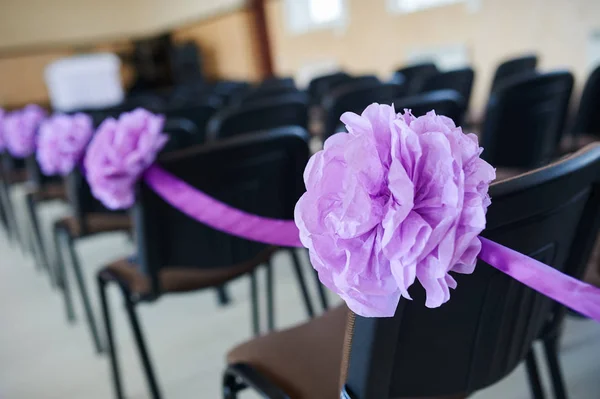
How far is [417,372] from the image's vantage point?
0.76 meters

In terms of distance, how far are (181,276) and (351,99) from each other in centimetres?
121

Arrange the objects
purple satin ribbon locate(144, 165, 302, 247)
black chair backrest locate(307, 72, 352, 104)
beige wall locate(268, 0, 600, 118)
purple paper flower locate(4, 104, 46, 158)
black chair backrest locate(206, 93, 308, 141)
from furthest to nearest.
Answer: beige wall locate(268, 0, 600, 118)
black chair backrest locate(307, 72, 352, 104)
purple paper flower locate(4, 104, 46, 158)
black chair backrest locate(206, 93, 308, 141)
purple satin ribbon locate(144, 165, 302, 247)

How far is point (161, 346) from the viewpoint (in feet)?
6.93

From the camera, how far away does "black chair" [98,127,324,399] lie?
1.26m

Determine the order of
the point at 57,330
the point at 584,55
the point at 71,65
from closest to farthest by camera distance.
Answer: the point at 57,330 < the point at 584,55 < the point at 71,65

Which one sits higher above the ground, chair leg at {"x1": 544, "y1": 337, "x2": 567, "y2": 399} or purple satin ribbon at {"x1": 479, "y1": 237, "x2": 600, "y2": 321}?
purple satin ribbon at {"x1": 479, "y1": 237, "x2": 600, "y2": 321}

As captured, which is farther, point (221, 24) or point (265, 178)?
point (221, 24)

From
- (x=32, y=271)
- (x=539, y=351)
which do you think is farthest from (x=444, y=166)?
(x=32, y=271)

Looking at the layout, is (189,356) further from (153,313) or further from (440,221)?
(440,221)

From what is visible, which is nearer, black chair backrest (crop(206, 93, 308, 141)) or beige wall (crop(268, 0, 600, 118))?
black chair backrest (crop(206, 93, 308, 141))

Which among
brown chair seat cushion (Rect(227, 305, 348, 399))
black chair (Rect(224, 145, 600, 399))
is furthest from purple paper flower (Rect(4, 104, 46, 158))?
black chair (Rect(224, 145, 600, 399))

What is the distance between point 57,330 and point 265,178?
1598mm

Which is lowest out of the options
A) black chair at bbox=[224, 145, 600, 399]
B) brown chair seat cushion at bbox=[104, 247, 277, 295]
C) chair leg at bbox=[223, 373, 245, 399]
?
chair leg at bbox=[223, 373, 245, 399]

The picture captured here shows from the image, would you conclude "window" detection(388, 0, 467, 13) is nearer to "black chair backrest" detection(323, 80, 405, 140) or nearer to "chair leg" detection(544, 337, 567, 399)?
"black chair backrest" detection(323, 80, 405, 140)
